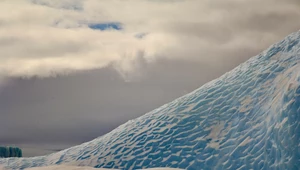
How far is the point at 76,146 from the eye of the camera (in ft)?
111

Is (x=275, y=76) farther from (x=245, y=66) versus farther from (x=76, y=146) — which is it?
(x=76, y=146)

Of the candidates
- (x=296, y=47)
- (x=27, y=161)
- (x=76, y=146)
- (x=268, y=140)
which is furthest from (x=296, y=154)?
(x=27, y=161)

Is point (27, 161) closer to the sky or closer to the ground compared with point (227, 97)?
closer to the ground

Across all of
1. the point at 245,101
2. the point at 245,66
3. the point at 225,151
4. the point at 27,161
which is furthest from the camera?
the point at 27,161

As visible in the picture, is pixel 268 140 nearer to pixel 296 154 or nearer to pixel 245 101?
pixel 296 154

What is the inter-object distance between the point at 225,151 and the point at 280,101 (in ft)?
13.0

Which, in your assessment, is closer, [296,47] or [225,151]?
[225,151]

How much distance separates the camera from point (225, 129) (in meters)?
28.2

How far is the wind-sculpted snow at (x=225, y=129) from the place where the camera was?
24.9 metres

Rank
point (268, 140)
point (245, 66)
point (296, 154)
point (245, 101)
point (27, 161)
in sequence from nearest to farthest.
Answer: point (296, 154) < point (268, 140) < point (245, 101) < point (245, 66) < point (27, 161)

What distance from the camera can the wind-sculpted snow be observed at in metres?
24.9

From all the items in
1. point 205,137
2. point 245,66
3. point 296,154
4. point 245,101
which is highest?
point 245,66

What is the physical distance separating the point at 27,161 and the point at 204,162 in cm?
1264

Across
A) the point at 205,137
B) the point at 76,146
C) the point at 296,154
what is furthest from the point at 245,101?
the point at 76,146
